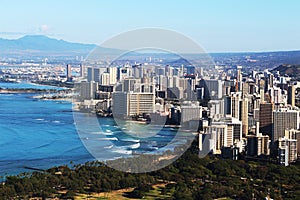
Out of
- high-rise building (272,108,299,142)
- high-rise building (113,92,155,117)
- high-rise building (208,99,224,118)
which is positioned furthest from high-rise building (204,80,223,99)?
high-rise building (272,108,299,142)

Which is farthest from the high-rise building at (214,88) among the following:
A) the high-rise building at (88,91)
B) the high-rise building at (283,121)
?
the high-rise building at (283,121)

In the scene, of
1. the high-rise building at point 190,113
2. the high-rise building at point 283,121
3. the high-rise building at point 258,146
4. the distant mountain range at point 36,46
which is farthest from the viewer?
the distant mountain range at point 36,46

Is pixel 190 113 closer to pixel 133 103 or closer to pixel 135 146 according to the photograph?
pixel 133 103

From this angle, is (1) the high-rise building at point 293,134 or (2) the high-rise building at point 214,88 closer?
(1) the high-rise building at point 293,134

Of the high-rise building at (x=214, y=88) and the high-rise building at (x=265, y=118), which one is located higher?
the high-rise building at (x=214, y=88)

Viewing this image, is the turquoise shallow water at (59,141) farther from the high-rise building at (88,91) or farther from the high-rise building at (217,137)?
the high-rise building at (88,91)

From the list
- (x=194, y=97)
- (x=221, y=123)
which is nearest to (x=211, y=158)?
(x=221, y=123)

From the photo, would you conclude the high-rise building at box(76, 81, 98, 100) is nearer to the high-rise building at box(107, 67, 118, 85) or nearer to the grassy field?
the high-rise building at box(107, 67, 118, 85)

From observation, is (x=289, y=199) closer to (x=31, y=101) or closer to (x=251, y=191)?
(x=251, y=191)

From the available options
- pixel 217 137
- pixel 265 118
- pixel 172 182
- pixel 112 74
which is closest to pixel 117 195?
pixel 172 182
